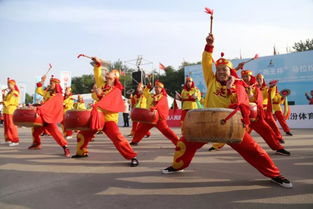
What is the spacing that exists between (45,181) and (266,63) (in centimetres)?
2042

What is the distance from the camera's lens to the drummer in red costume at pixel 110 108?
4.54 metres

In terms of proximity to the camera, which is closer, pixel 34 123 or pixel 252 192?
pixel 252 192

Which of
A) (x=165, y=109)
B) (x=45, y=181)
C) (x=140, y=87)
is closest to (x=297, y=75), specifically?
(x=140, y=87)

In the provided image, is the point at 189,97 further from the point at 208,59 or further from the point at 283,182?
the point at 283,182

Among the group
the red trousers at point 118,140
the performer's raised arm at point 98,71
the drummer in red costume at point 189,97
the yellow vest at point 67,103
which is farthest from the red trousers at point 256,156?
the yellow vest at point 67,103

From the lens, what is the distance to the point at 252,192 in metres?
3.22

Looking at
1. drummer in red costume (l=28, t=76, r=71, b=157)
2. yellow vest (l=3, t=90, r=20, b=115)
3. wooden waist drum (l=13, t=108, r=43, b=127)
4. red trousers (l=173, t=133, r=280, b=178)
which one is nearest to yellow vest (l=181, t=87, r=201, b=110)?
drummer in red costume (l=28, t=76, r=71, b=157)

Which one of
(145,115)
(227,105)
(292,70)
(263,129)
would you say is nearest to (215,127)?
(227,105)

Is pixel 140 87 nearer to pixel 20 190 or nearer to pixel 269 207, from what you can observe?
pixel 20 190

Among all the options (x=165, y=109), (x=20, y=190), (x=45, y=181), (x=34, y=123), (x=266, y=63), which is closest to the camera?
(x=20, y=190)

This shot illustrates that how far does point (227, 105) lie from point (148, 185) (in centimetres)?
137

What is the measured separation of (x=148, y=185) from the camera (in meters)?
3.54

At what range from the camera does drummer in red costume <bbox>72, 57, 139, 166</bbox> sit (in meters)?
4.54

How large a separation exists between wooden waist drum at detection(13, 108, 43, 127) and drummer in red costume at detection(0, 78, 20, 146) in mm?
2598
